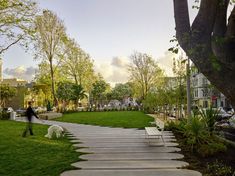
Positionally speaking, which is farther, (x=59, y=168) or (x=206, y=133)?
(x=206, y=133)

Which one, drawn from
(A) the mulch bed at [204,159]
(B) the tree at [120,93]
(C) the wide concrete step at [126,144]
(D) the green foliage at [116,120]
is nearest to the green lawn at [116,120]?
(D) the green foliage at [116,120]

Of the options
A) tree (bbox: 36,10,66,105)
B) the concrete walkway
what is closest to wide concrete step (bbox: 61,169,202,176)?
the concrete walkway

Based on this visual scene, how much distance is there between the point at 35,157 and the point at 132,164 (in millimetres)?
3407

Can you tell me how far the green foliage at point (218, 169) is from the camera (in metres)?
9.72

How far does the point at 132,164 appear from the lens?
10.8 metres

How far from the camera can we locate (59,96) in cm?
6525

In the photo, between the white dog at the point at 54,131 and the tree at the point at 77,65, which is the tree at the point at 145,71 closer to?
the tree at the point at 77,65

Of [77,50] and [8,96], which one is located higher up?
[77,50]

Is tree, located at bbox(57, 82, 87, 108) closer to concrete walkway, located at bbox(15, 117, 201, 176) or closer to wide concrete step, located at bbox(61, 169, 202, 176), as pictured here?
concrete walkway, located at bbox(15, 117, 201, 176)

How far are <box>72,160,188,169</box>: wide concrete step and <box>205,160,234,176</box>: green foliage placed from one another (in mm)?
800

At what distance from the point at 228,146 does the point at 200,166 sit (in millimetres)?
Answer: 3622

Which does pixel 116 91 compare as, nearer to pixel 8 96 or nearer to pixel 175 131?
pixel 8 96

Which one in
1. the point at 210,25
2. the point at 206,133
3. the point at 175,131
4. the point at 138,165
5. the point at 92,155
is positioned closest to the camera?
the point at 210,25

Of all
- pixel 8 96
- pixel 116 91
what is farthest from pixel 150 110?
pixel 116 91
